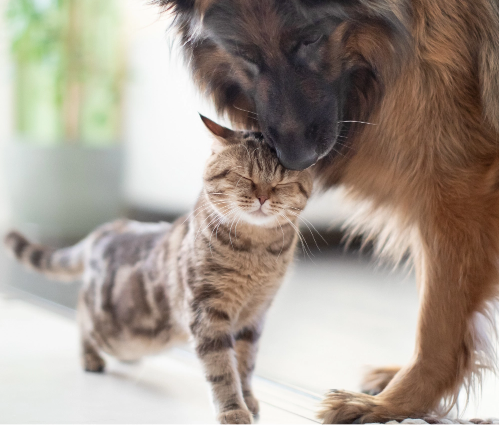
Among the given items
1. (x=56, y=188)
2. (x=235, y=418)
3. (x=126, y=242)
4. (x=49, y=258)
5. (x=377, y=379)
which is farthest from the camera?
(x=56, y=188)

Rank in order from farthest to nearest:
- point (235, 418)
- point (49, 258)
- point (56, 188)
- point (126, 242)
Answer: point (56, 188)
point (49, 258)
point (126, 242)
point (235, 418)

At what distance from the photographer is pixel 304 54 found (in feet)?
4.03

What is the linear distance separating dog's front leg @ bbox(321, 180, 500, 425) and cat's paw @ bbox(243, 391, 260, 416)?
0.18 metres

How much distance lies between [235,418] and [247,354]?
26 centimetres

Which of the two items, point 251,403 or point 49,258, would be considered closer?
point 251,403

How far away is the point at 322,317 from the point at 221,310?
116 cm

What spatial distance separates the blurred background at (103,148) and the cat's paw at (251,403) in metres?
1.00

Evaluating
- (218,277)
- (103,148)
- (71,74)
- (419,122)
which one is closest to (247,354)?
(218,277)

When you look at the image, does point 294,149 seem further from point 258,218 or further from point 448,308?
point 448,308

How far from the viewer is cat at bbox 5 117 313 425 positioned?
4.19 feet

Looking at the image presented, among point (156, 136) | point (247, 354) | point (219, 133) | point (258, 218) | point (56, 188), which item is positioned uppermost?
point (219, 133)

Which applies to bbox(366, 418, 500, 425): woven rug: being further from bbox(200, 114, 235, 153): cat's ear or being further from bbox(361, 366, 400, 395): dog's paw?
bbox(200, 114, 235, 153): cat's ear

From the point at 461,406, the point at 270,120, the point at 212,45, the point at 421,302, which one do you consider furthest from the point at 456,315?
the point at 212,45

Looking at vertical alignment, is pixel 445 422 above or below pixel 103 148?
above
